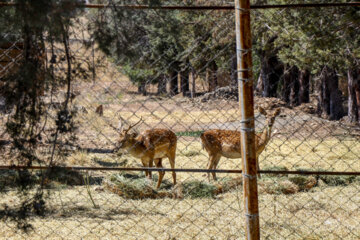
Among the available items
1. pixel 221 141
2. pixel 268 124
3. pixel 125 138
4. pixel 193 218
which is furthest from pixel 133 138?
pixel 193 218

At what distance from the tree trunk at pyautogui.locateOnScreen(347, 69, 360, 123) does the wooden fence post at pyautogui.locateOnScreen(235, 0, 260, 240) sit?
11306 millimetres

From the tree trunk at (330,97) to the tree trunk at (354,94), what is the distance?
1112mm

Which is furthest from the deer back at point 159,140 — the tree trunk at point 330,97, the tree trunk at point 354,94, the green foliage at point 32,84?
the tree trunk at point 330,97

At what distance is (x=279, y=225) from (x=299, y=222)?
30 centimetres

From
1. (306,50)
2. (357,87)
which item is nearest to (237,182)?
(306,50)

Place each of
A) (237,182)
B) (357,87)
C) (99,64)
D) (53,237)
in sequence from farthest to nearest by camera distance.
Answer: (357,87)
(237,182)
(53,237)
(99,64)

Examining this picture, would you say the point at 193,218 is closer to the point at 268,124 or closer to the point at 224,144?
the point at 268,124

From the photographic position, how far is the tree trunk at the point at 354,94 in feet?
44.5

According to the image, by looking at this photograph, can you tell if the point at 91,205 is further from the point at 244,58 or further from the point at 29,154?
the point at 244,58

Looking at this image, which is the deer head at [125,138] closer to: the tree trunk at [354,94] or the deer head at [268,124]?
the deer head at [268,124]

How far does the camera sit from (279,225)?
15.5ft

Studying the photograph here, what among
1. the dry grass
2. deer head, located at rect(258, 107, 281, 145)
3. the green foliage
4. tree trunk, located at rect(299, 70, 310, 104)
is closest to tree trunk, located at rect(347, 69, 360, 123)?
tree trunk, located at rect(299, 70, 310, 104)

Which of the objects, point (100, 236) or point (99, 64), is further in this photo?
point (100, 236)

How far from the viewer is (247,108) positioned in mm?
2930
